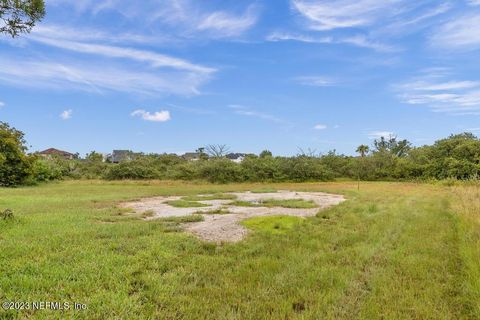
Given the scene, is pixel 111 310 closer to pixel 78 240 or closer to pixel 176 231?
pixel 78 240

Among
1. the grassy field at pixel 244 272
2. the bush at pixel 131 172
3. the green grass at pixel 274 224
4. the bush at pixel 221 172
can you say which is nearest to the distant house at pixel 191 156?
the bush at pixel 131 172

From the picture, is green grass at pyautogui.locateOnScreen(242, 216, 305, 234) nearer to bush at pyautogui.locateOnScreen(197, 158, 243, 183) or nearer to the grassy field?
the grassy field

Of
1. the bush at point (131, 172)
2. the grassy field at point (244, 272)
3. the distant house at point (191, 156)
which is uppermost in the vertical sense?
the distant house at point (191, 156)

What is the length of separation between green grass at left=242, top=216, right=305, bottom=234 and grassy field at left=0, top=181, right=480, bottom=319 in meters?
0.12

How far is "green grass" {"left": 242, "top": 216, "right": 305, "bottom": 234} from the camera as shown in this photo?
685 centimetres

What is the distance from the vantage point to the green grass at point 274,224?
22.5ft

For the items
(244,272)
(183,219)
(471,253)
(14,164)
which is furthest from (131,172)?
(471,253)

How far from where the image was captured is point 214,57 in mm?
17844

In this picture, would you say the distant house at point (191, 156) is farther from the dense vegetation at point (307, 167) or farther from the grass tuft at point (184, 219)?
the grass tuft at point (184, 219)

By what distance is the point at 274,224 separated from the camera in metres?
7.29

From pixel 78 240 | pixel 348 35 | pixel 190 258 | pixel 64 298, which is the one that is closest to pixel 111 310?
pixel 64 298

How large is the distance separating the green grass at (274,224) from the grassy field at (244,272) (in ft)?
0.39

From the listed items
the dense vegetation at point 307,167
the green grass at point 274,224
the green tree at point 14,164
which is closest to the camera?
the green grass at point 274,224

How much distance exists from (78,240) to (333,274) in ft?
13.3
